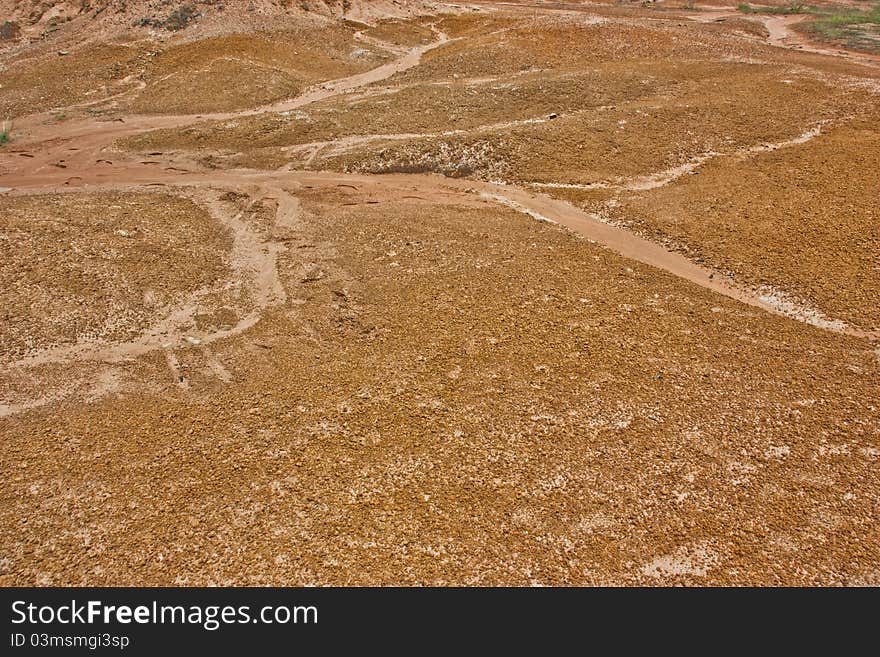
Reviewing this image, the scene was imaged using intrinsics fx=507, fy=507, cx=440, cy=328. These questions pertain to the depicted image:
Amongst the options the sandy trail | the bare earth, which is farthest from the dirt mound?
the sandy trail

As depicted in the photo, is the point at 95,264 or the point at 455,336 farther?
the point at 95,264

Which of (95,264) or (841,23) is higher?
(841,23)

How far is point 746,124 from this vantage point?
29219 mm

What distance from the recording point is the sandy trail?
17.4m

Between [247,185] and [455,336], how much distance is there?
1790cm

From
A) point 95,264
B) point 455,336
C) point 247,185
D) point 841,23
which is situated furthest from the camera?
point 841,23

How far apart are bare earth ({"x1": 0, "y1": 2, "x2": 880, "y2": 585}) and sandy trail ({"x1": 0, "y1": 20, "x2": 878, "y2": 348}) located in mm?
194

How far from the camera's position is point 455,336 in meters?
15.9

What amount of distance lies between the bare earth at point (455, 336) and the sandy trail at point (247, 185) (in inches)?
7.6

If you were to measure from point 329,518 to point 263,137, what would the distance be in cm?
2855

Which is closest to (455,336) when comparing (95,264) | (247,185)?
(95,264)

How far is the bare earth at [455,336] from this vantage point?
33.4 feet

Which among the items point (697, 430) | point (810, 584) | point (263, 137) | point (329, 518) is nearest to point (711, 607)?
point (810, 584)

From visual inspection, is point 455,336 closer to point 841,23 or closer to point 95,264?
point 95,264
